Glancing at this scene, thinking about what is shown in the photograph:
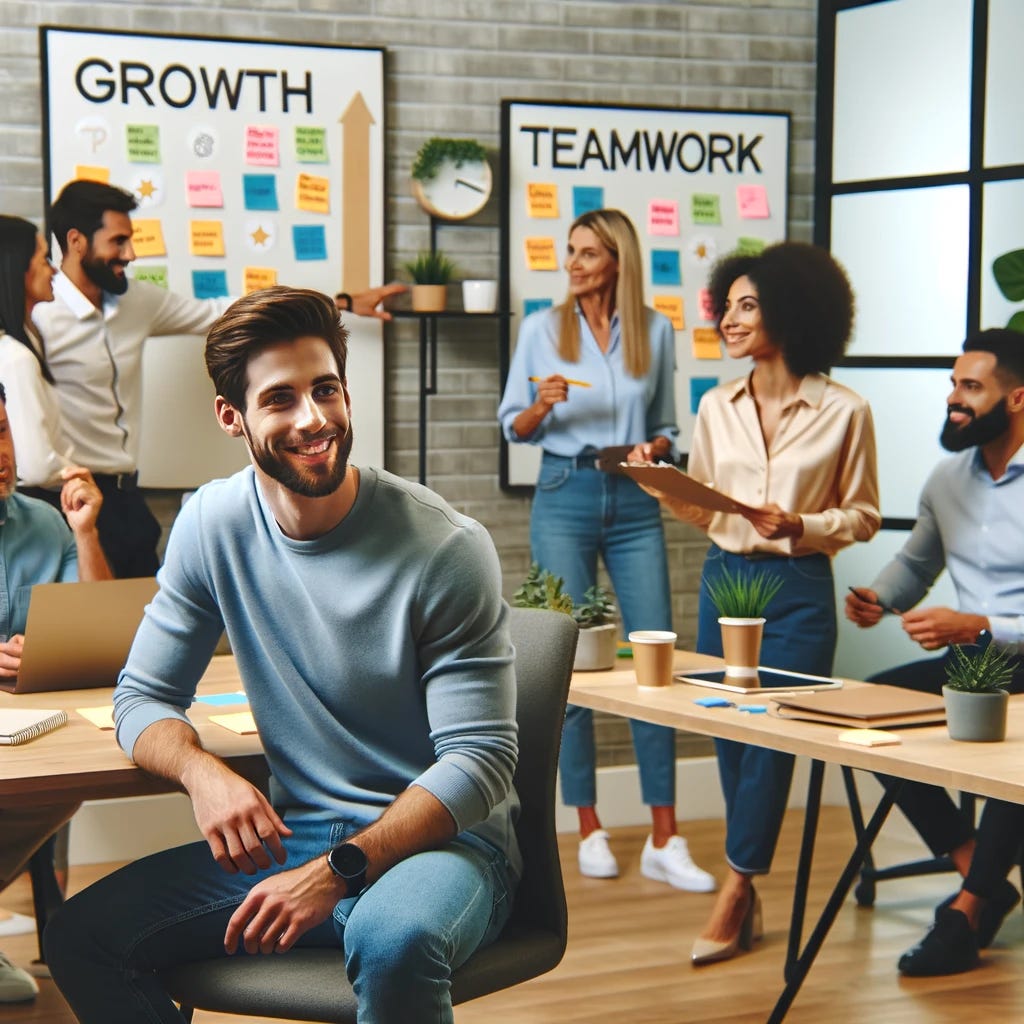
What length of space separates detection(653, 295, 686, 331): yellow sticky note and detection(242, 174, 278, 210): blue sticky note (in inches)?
47.7

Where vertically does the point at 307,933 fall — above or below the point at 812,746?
below

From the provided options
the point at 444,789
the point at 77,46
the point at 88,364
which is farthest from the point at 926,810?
the point at 77,46

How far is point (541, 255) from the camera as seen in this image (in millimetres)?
4727

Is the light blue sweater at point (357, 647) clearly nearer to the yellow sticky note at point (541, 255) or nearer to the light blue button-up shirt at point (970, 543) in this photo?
the light blue button-up shirt at point (970, 543)

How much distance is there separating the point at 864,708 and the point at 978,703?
235 mm

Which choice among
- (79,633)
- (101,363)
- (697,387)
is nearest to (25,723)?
→ (79,633)

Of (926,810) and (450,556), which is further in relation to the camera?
(926,810)

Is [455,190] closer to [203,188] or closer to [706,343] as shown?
[203,188]

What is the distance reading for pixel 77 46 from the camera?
4184 mm

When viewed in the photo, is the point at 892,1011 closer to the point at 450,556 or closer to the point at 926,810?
the point at 926,810

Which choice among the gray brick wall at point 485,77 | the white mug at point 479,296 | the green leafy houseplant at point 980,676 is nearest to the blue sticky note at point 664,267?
the gray brick wall at point 485,77

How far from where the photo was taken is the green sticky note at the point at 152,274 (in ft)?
14.0

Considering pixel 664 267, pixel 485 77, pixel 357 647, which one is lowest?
pixel 357 647

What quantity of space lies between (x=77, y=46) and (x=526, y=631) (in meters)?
2.64
